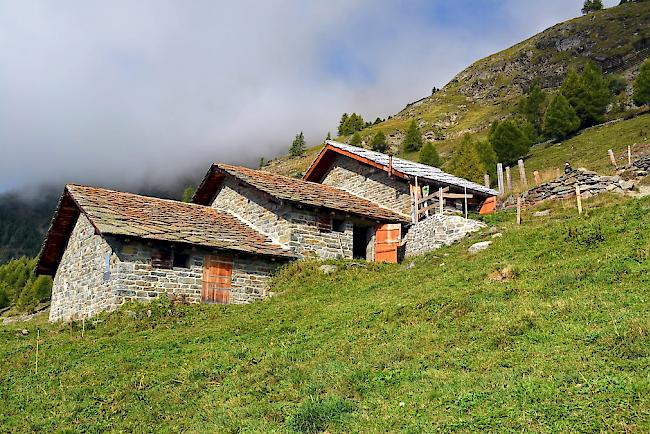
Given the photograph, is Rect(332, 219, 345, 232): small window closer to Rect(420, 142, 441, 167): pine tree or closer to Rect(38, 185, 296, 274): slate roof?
Rect(38, 185, 296, 274): slate roof

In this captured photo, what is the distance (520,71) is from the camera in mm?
131000

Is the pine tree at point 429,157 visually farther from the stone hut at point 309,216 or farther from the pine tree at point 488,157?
the stone hut at point 309,216

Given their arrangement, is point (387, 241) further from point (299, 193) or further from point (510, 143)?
point (510, 143)

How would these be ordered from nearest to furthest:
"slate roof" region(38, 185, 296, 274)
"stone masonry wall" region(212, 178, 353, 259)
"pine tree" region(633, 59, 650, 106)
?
"slate roof" region(38, 185, 296, 274)
"stone masonry wall" region(212, 178, 353, 259)
"pine tree" region(633, 59, 650, 106)

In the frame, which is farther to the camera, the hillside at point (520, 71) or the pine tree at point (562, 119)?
the hillside at point (520, 71)

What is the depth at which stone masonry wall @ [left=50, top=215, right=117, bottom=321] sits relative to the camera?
21125 millimetres

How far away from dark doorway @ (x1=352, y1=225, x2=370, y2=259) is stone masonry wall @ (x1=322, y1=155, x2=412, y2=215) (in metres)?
2.23

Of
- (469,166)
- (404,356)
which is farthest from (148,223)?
(469,166)

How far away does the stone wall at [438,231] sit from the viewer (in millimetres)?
23938

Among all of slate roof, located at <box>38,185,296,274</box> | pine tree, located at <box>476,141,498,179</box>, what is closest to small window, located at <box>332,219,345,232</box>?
slate roof, located at <box>38,185,296,274</box>

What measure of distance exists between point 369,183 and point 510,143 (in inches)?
1457

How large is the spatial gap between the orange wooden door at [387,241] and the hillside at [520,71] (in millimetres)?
67175

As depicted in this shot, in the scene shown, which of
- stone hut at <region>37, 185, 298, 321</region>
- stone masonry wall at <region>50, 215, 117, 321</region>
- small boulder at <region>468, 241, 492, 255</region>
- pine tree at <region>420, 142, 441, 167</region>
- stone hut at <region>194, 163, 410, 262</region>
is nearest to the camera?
small boulder at <region>468, 241, 492, 255</region>

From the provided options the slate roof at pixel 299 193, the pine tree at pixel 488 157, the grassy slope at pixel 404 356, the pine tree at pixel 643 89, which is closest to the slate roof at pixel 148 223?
the slate roof at pixel 299 193
